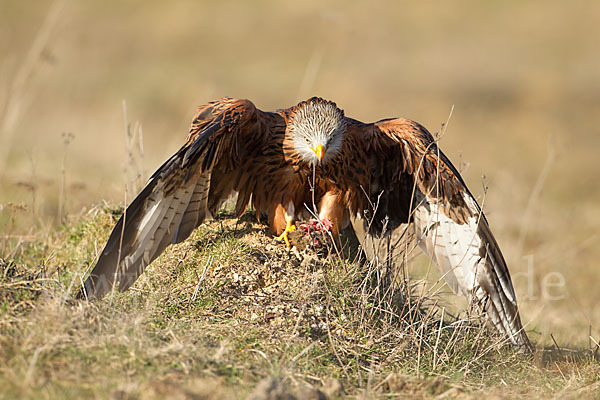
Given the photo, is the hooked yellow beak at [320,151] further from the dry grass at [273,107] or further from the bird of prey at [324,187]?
the dry grass at [273,107]

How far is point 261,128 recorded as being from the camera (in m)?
4.88

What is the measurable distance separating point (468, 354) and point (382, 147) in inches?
66.2

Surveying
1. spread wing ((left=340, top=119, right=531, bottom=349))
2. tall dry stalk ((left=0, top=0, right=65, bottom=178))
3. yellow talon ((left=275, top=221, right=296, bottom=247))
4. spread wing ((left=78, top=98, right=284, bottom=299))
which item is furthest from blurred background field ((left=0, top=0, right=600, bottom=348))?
yellow talon ((left=275, top=221, right=296, bottom=247))

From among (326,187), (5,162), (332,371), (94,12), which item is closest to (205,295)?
Result: (332,371)

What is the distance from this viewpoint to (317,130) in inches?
183

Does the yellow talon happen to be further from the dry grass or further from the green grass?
the dry grass

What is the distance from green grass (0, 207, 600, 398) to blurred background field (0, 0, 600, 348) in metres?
1.03

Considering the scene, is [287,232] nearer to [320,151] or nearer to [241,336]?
[320,151]

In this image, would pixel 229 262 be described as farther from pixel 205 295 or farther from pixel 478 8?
pixel 478 8

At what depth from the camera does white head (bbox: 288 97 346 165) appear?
15.2ft

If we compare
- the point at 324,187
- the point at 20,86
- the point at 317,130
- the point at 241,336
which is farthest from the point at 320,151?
the point at 20,86

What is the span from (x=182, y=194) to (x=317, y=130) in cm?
109

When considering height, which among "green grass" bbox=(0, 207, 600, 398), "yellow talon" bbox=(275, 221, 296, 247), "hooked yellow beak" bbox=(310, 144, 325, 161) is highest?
"hooked yellow beak" bbox=(310, 144, 325, 161)

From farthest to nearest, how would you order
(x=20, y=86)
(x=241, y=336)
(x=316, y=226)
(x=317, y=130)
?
(x=20, y=86)
(x=316, y=226)
(x=317, y=130)
(x=241, y=336)
